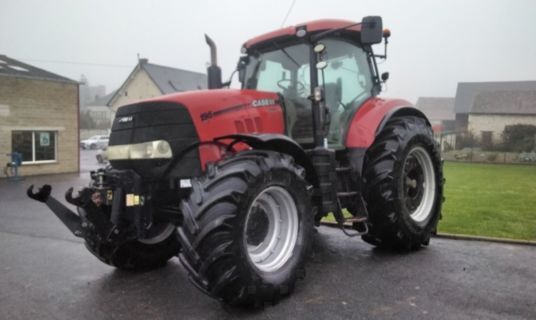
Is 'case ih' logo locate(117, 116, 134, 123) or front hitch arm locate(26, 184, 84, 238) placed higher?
'case ih' logo locate(117, 116, 134, 123)

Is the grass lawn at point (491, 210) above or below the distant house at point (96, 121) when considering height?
below

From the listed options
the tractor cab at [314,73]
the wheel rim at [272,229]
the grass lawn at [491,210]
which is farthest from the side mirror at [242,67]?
the grass lawn at [491,210]

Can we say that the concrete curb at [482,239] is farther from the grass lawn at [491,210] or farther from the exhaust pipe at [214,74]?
the exhaust pipe at [214,74]

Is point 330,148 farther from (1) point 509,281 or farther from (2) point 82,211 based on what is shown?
(2) point 82,211

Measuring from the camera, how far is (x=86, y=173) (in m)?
19.8

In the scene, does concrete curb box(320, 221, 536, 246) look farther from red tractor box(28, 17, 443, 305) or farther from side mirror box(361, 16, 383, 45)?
side mirror box(361, 16, 383, 45)

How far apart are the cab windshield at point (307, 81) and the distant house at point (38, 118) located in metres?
15.3

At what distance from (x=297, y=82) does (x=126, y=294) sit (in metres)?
2.92

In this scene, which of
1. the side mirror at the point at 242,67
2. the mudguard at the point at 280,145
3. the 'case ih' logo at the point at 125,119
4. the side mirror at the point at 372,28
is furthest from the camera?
the side mirror at the point at 242,67

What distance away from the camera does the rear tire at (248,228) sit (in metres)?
3.46

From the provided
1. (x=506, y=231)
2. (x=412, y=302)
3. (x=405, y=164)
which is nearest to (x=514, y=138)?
(x=506, y=231)

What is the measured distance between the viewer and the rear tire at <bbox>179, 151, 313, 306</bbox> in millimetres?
3461

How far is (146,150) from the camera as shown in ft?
13.7

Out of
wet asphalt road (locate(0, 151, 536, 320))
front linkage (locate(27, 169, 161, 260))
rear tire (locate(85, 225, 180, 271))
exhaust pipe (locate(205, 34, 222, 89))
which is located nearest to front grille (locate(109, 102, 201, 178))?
front linkage (locate(27, 169, 161, 260))
